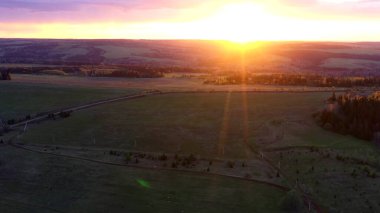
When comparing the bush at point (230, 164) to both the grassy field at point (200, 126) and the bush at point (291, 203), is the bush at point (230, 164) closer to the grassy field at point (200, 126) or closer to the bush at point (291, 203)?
the grassy field at point (200, 126)

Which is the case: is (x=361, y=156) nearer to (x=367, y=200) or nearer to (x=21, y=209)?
(x=367, y=200)

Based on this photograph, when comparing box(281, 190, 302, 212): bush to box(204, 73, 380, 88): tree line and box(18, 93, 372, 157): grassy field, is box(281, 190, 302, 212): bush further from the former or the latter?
box(204, 73, 380, 88): tree line

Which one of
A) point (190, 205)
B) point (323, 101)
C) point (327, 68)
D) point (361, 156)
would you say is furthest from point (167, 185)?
point (327, 68)

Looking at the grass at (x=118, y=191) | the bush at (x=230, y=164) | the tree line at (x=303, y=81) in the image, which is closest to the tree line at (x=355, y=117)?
the bush at (x=230, y=164)

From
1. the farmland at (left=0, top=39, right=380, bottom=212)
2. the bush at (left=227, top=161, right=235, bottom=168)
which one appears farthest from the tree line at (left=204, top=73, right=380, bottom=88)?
the bush at (left=227, top=161, right=235, bottom=168)

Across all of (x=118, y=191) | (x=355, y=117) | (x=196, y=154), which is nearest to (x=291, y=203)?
(x=118, y=191)
